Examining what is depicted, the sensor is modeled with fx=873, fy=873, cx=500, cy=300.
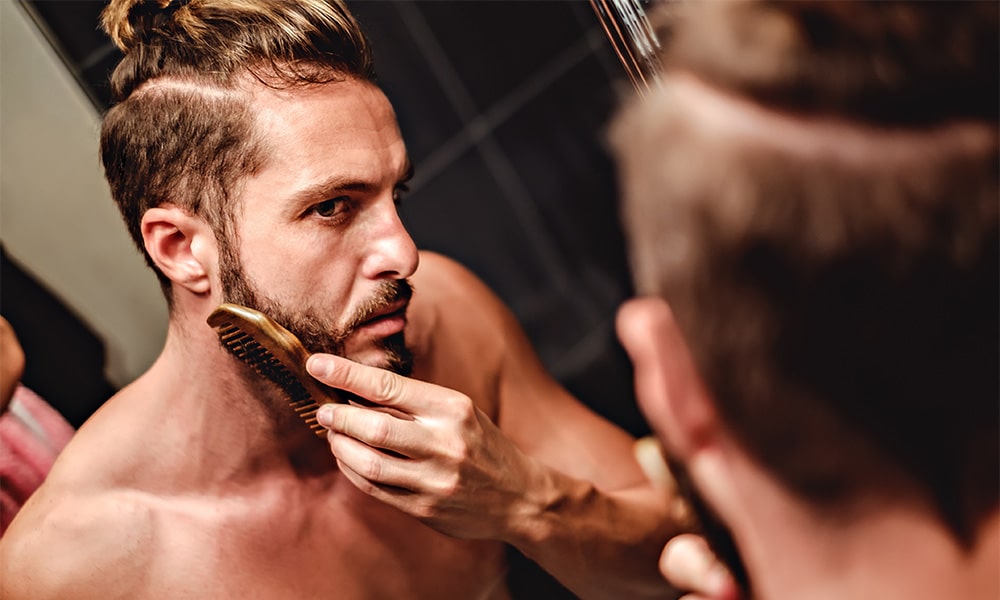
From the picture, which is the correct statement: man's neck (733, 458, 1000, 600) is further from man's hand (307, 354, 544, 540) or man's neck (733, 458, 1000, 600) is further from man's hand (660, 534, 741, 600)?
man's hand (307, 354, 544, 540)

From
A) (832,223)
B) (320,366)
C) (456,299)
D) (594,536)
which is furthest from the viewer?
(456,299)

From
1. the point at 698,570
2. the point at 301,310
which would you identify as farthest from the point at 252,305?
the point at 698,570

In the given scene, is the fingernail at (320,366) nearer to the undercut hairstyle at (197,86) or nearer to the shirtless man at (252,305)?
the shirtless man at (252,305)

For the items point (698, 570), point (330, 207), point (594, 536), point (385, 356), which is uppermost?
point (330, 207)

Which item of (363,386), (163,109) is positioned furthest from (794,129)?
(163,109)

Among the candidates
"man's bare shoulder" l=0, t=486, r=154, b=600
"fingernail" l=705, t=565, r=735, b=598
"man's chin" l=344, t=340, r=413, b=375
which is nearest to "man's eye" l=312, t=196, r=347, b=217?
"man's chin" l=344, t=340, r=413, b=375

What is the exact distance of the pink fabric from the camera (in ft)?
2.30

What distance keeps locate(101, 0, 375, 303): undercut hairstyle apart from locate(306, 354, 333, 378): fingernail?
120mm

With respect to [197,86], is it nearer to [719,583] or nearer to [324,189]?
[324,189]

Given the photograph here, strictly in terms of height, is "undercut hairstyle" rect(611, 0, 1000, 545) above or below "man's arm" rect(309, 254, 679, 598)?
above

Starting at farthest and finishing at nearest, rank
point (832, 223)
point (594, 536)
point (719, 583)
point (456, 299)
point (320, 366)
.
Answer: point (456, 299) → point (594, 536) → point (320, 366) → point (719, 583) → point (832, 223)

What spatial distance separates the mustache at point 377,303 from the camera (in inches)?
27.3

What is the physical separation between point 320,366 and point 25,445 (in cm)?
27

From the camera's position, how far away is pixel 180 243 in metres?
0.69
